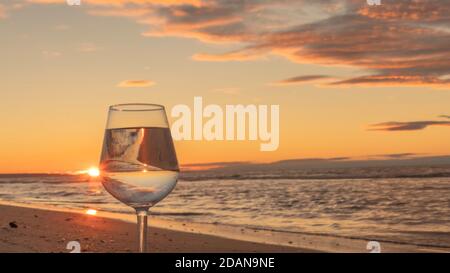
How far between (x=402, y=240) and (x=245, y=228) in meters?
3.17

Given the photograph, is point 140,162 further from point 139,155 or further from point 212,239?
point 212,239

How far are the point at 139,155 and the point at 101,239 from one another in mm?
7631

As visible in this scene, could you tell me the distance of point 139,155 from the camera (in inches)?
91.4

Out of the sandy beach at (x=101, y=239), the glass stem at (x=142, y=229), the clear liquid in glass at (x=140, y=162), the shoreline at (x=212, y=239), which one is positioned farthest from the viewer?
the shoreline at (x=212, y=239)

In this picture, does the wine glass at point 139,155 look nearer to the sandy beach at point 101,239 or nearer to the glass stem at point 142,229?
the glass stem at point 142,229

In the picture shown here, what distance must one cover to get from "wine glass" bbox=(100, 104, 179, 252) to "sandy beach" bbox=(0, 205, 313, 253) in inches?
217

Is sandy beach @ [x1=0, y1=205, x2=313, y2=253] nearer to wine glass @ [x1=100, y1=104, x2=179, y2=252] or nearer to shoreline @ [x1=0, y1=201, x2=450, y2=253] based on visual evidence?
shoreline @ [x1=0, y1=201, x2=450, y2=253]

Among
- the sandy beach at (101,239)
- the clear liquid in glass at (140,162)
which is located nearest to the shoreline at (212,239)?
the sandy beach at (101,239)

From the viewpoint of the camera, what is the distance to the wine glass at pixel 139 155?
2307 millimetres

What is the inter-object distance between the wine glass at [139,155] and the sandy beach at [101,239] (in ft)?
18.1

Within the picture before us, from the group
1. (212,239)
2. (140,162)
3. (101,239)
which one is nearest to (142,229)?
(140,162)

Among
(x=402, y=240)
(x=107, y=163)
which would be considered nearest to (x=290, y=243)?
(x=402, y=240)
